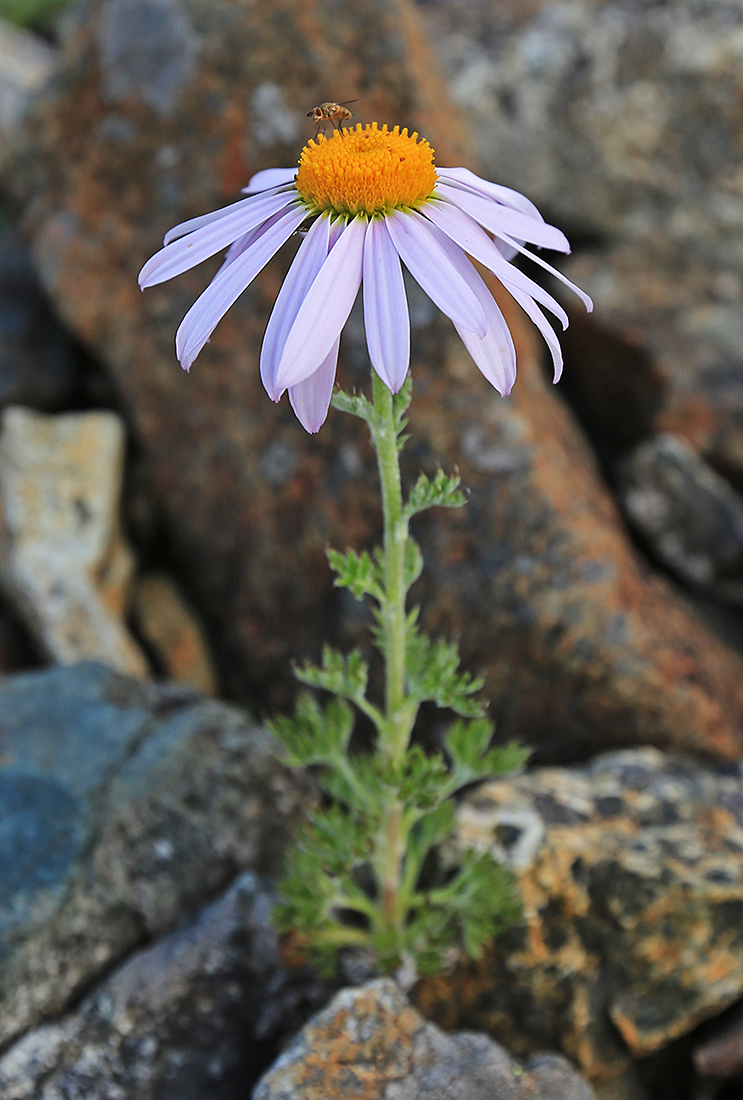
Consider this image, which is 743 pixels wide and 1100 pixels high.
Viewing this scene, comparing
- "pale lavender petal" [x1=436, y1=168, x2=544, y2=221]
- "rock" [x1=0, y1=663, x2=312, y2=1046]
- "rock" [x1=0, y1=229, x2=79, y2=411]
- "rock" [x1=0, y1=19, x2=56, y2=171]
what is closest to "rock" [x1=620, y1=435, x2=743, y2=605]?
"rock" [x1=0, y1=663, x2=312, y2=1046]

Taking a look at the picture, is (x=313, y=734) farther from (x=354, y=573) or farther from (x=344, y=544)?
(x=344, y=544)

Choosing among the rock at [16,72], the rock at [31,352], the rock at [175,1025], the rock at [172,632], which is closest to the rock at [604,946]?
the rock at [175,1025]

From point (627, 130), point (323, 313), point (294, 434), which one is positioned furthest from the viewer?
point (627, 130)

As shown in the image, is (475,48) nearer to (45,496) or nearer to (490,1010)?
(45,496)

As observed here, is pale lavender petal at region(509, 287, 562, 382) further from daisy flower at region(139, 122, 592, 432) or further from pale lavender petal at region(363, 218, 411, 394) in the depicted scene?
pale lavender petal at region(363, 218, 411, 394)

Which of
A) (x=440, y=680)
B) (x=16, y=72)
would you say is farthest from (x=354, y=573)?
(x=16, y=72)

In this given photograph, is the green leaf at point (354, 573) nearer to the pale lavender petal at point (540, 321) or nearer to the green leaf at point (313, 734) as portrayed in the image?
the green leaf at point (313, 734)
